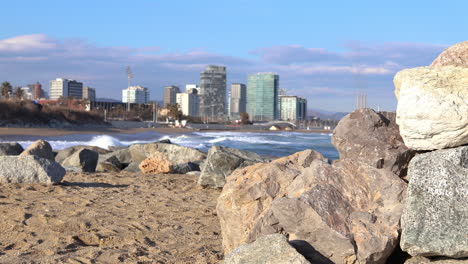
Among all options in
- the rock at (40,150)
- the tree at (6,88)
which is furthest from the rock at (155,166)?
the tree at (6,88)

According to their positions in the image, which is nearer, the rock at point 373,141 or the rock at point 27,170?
the rock at point 373,141

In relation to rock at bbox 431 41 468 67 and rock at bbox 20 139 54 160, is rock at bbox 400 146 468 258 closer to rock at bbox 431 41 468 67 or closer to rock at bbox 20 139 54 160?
rock at bbox 431 41 468 67

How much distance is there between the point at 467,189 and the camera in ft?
12.9

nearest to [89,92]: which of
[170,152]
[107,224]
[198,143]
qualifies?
[198,143]

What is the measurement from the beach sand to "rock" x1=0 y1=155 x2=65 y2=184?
22 centimetres

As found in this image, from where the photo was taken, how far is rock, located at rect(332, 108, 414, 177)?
5.00 metres

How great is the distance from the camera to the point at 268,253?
3979mm

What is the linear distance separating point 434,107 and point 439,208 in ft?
2.51

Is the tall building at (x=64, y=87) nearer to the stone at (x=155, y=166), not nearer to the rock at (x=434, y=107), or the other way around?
the stone at (x=155, y=166)

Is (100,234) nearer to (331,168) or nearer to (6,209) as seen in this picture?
(6,209)

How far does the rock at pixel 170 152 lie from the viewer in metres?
16.9

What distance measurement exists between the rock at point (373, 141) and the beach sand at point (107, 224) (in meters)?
1.74

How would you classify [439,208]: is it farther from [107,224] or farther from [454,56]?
[107,224]

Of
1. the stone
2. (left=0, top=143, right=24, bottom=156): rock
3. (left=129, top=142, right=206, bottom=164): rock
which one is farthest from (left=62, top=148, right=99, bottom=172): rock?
(left=129, top=142, right=206, bottom=164): rock
